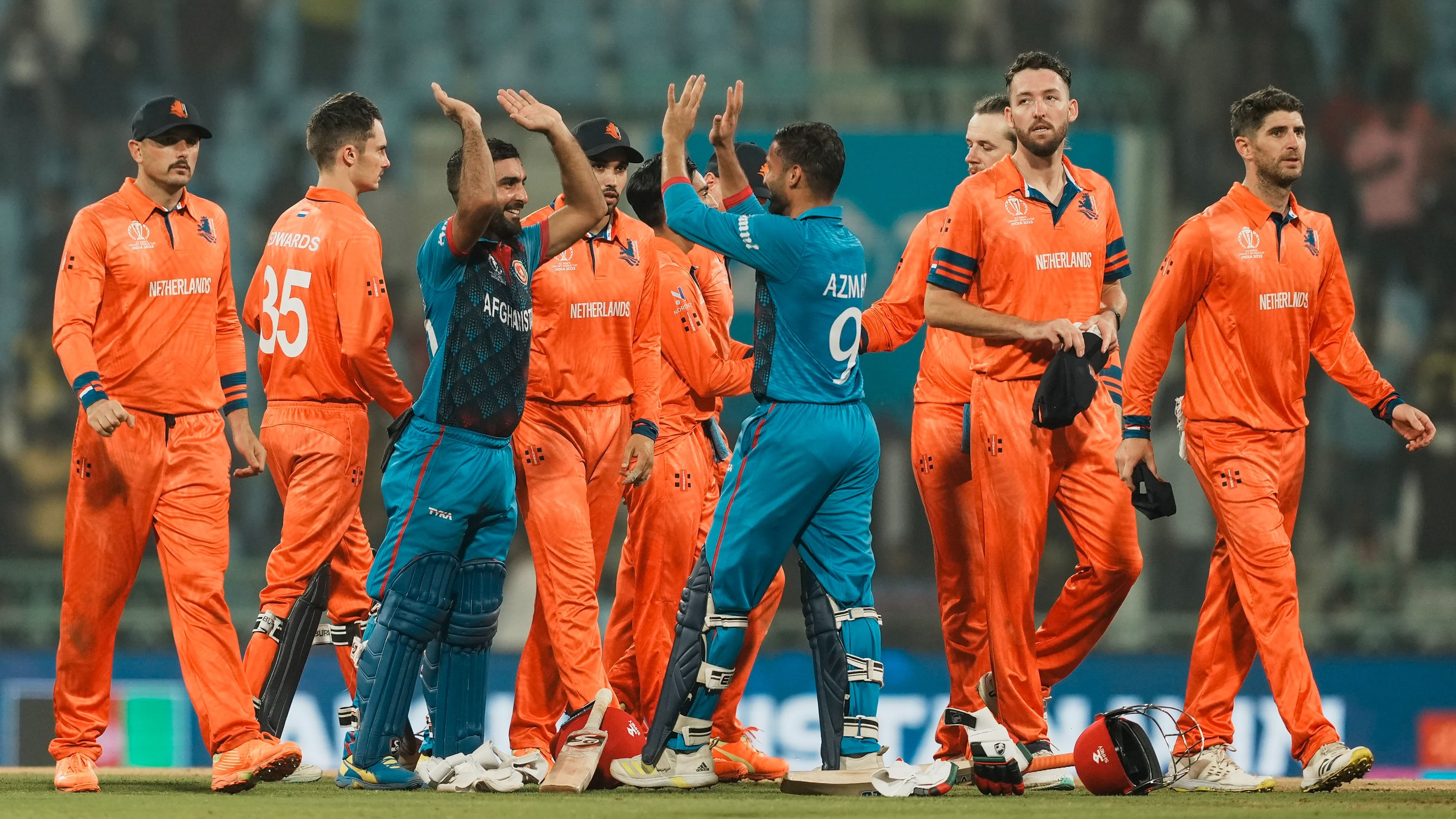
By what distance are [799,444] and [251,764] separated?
6.76ft

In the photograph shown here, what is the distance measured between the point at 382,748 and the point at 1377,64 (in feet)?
34.2

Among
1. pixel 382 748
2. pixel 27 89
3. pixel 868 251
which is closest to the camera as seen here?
pixel 382 748

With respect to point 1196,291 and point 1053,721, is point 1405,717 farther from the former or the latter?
point 1196,291

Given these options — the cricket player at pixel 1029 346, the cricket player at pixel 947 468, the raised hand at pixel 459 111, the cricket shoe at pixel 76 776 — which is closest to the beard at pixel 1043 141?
the cricket player at pixel 1029 346

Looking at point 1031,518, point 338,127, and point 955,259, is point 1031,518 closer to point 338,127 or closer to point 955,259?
point 955,259

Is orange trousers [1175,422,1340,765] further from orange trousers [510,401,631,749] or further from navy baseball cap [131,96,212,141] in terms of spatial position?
A: navy baseball cap [131,96,212,141]

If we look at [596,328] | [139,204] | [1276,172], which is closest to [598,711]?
[596,328]

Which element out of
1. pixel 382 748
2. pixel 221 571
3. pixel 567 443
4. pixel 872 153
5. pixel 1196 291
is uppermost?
pixel 872 153

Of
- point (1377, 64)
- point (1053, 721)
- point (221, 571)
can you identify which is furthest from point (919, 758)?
point (1377, 64)

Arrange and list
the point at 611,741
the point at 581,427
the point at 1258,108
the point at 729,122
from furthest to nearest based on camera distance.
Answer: the point at 581,427, the point at 1258,108, the point at 611,741, the point at 729,122

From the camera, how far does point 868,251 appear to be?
12.3 meters

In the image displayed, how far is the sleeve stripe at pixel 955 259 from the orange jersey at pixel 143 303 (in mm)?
2567

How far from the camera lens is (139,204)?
6.18m

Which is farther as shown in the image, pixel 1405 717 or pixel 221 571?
pixel 1405 717
